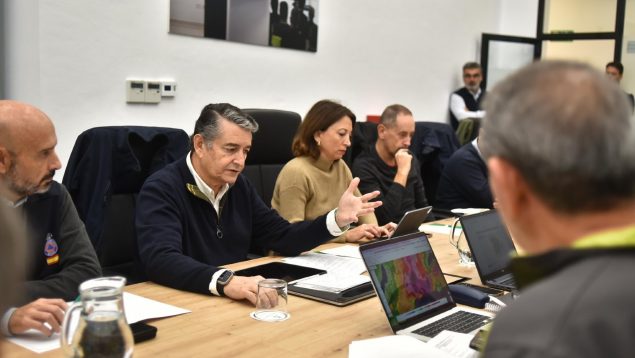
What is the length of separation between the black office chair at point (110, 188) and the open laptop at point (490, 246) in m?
1.20

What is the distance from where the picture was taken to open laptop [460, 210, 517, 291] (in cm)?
213

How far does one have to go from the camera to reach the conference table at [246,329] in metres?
1.49

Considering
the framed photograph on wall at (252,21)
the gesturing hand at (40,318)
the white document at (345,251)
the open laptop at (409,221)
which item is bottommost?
the white document at (345,251)

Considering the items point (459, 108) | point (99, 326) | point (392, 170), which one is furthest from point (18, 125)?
point (459, 108)

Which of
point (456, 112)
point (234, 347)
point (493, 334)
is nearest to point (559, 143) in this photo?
point (493, 334)

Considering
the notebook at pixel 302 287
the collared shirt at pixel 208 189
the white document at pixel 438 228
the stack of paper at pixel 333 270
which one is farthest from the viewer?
the white document at pixel 438 228

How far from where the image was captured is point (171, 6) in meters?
3.97

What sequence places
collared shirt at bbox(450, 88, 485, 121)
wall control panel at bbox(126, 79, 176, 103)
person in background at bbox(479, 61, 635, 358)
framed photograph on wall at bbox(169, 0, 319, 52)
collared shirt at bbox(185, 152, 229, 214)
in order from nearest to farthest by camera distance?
person in background at bbox(479, 61, 635, 358) → collared shirt at bbox(185, 152, 229, 214) → wall control panel at bbox(126, 79, 176, 103) → framed photograph on wall at bbox(169, 0, 319, 52) → collared shirt at bbox(450, 88, 485, 121)

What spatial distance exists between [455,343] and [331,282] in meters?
0.58

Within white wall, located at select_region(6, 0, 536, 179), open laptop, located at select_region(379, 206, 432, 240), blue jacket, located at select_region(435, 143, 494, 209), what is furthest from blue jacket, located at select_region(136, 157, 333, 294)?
blue jacket, located at select_region(435, 143, 494, 209)

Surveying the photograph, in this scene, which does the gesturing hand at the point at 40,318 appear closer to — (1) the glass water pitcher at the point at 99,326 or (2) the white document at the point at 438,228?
(1) the glass water pitcher at the point at 99,326

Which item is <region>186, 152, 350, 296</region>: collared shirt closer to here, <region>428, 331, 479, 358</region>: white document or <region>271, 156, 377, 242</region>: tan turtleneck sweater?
<region>271, 156, 377, 242</region>: tan turtleneck sweater

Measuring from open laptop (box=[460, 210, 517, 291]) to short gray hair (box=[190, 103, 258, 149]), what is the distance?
904 mm

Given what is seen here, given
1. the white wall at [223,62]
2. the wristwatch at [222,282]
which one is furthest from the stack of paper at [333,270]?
the white wall at [223,62]
